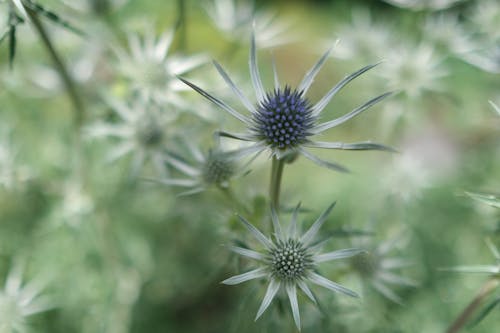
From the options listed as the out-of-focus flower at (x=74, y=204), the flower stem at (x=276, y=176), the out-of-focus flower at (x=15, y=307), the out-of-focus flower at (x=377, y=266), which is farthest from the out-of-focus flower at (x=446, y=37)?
the out-of-focus flower at (x=15, y=307)

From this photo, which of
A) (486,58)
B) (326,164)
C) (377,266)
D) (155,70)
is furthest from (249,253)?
(486,58)

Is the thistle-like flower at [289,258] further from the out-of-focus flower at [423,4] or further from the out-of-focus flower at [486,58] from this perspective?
the out-of-focus flower at [423,4]

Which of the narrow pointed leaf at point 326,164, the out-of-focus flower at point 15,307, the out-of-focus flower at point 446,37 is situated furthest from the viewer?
the out-of-focus flower at point 446,37

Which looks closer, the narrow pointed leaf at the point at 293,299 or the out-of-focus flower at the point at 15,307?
the narrow pointed leaf at the point at 293,299

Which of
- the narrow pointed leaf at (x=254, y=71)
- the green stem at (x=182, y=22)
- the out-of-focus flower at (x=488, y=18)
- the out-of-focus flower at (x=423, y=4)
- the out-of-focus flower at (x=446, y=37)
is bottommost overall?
the narrow pointed leaf at (x=254, y=71)

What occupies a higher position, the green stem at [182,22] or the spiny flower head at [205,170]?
the green stem at [182,22]

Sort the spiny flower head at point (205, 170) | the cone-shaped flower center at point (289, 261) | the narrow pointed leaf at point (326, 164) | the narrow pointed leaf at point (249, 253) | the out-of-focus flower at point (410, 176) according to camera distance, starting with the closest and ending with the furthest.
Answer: the narrow pointed leaf at point (326, 164), the narrow pointed leaf at point (249, 253), the cone-shaped flower center at point (289, 261), the spiny flower head at point (205, 170), the out-of-focus flower at point (410, 176)

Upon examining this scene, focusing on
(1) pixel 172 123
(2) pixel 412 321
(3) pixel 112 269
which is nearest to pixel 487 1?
(2) pixel 412 321
